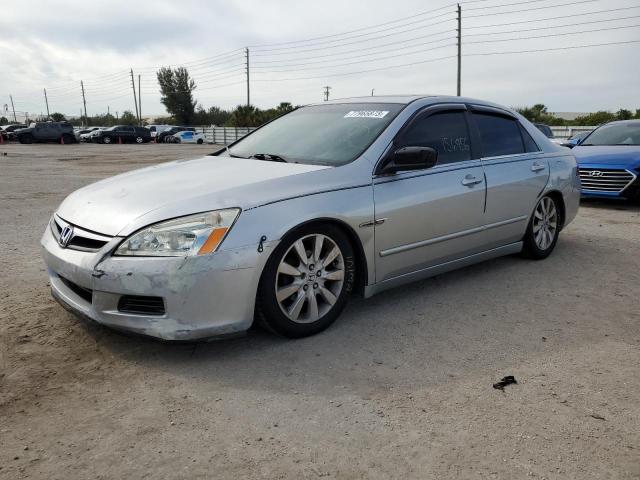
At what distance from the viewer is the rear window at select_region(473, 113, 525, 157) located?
4699 millimetres

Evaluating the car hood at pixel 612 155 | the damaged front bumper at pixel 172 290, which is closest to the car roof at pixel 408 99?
the damaged front bumper at pixel 172 290

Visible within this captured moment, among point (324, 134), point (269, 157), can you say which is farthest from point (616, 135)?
point (269, 157)

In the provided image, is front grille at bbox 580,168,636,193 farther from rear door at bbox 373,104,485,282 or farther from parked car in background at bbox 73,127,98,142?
parked car in background at bbox 73,127,98,142

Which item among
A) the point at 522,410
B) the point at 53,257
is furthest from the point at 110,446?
the point at 522,410

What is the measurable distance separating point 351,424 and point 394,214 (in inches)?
64.5

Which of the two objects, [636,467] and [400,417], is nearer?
[636,467]

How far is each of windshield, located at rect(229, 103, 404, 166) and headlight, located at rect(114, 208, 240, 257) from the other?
1102 millimetres

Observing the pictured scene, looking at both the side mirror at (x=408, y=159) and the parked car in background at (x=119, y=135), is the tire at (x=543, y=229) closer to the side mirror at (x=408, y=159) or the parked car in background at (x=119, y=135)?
the side mirror at (x=408, y=159)

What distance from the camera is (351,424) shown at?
2.50 metres

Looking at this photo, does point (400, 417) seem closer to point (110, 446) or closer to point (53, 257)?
point (110, 446)

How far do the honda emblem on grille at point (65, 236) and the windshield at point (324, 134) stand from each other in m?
1.45

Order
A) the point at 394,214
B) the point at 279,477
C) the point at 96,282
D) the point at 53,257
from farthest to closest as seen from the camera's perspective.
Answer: the point at 394,214
the point at 53,257
the point at 96,282
the point at 279,477

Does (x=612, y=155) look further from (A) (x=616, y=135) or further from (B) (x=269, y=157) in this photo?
(B) (x=269, y=157)

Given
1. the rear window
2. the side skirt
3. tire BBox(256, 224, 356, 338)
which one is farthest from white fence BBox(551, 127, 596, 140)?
tire BBox(256, 224, 356, 338)
